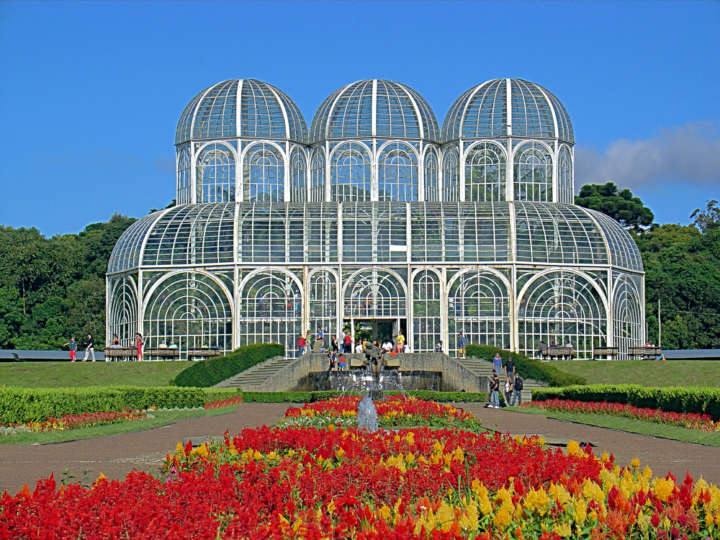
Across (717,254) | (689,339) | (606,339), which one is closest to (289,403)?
(606,339)

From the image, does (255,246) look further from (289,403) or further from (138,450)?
(138,450)

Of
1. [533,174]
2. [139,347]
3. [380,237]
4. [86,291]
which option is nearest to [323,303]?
[380,237]

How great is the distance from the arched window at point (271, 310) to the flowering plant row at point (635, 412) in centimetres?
1890

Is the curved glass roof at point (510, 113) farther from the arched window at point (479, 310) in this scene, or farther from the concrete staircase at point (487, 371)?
the concrete staircase at point (487, 371)

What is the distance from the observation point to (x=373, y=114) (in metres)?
60.3

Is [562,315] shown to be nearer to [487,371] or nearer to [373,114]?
[487,371]

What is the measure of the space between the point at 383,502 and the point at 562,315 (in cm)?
4223

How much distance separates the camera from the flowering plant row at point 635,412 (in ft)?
78.3

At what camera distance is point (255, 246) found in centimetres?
5309

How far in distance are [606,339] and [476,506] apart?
44928 mm

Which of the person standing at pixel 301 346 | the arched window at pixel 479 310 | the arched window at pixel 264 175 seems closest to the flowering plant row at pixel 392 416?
the person standing at pixel 301 346

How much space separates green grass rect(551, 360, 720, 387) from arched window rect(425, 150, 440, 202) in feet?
55.2

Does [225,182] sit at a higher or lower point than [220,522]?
higher

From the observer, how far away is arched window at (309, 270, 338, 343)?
173 feet
